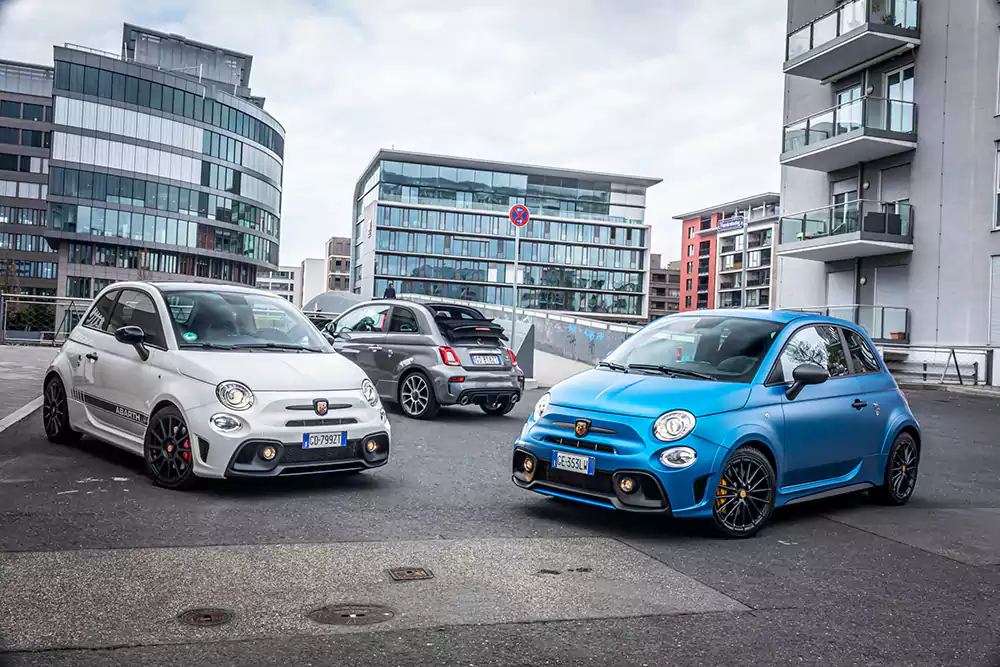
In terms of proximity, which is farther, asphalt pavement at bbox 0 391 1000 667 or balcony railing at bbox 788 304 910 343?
balcony railing at bbox 788 304 910 343

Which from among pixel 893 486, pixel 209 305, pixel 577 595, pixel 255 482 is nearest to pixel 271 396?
pixel 255 482

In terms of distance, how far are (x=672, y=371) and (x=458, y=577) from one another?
8.90 feet

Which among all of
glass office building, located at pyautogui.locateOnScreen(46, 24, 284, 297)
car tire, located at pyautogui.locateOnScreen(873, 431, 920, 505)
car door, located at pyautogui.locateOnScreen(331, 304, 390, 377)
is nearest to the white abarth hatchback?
car tire, located at pyautogui.locateOnScreen(873, 431, 920, 505)

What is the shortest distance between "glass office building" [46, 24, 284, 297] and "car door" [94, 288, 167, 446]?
227 feet

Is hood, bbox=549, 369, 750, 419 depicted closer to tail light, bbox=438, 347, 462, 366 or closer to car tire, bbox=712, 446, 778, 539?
car tire, bbox=712, 446, 778, 539

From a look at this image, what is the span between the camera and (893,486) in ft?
25.3

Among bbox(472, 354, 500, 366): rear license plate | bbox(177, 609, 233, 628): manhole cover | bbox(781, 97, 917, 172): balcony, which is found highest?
bbox(781, 97, 917, 172): balcony

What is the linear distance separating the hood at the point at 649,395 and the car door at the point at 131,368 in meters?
3.25

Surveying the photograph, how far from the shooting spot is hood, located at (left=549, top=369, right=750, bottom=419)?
6.21 m

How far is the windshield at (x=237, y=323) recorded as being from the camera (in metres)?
7.64

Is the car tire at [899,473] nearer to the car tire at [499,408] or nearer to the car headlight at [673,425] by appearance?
the car headlight at [673,425]

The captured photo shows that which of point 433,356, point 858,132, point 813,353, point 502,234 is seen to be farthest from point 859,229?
point 502,234

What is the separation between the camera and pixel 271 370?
7.20 meters

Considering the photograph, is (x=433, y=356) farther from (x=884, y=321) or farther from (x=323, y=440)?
(x=884, y=321)
